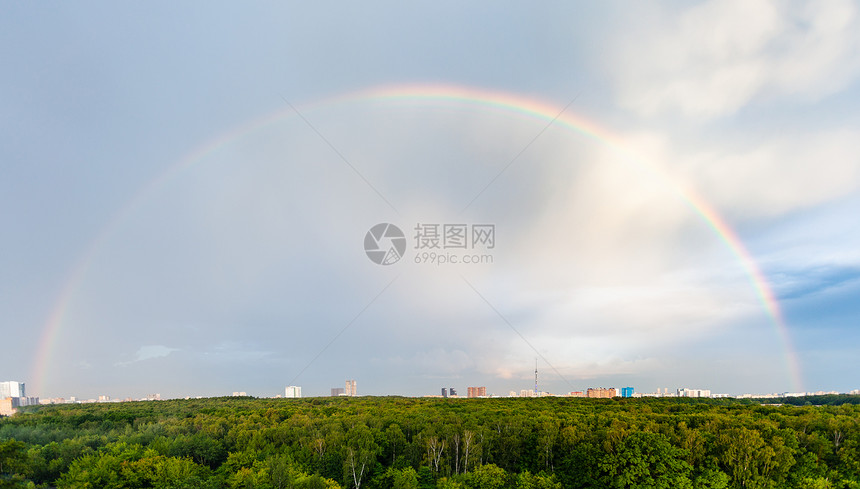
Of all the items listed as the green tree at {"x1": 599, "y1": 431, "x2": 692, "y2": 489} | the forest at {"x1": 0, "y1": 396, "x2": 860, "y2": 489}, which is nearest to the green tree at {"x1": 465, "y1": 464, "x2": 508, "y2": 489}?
the forest at {"x1": 0, "y1": 396, "x2": 860, "y2": 489}

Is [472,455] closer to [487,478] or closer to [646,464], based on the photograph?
[487,478]

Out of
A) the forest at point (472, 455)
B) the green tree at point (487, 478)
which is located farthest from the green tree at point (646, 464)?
the green tree at point (487, 478)

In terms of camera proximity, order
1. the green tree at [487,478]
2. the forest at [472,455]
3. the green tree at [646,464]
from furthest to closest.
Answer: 1. the green tree at [487,478]
2. the forest at [472,455]
3. the green tree at [646,464]

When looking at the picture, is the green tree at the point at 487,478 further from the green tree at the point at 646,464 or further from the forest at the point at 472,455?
the green tree at the point at 646,464

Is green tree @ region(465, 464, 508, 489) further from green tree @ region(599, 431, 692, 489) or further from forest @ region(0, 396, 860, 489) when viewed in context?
green tree @ region(599, 431, 692, 489)

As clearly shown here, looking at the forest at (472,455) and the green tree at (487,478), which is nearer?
the forest at (472,455)

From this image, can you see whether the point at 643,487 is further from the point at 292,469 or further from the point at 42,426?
the point at 42,426

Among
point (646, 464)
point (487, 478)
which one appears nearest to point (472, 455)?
point (487, 478)

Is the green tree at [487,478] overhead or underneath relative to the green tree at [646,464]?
underneath

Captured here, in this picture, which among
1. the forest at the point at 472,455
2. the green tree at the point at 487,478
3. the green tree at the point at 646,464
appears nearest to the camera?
the green tree at the point at 646,464
